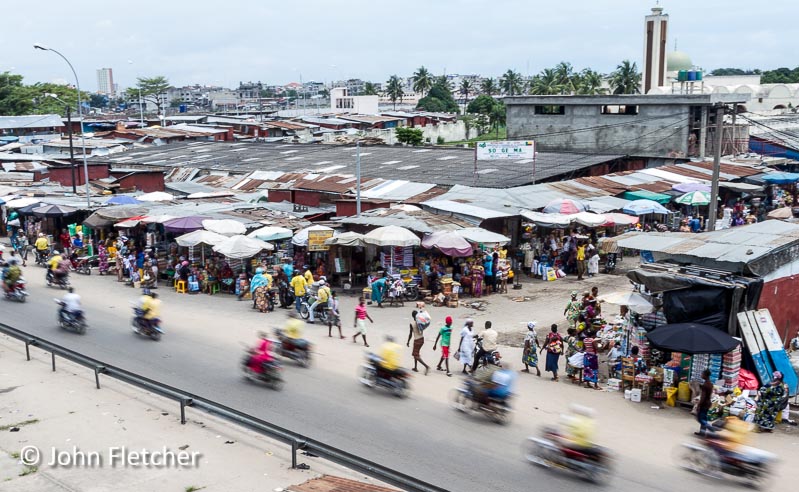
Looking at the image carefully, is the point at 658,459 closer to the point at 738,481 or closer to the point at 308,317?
the point at 738,481

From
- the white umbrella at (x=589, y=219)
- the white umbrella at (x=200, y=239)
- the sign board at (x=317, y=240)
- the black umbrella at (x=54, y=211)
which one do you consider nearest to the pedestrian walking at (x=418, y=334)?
the sign board at (x=317, y=240)

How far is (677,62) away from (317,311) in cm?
9124

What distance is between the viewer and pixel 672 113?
4384 centimetres

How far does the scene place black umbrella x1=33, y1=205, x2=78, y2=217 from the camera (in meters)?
29.9

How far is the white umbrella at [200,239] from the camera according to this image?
24.0 metres

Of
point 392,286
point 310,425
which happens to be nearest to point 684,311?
point 310,425

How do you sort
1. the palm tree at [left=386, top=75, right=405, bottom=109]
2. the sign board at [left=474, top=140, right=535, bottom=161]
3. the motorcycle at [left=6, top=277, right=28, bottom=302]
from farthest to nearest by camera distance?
the palm tree at [left=386, top=75, right=405, bottom=109] < the sign board at [left=474, top=140, right=535, bottom=161] < the motorcycle at [left=6, top=277, right=28, bottom=302]

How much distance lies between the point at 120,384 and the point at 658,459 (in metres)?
10.1

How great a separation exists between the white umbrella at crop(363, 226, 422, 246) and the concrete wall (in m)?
25.4

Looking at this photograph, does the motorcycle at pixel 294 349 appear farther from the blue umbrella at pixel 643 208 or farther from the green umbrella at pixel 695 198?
the green umbrella at pixel 695 198

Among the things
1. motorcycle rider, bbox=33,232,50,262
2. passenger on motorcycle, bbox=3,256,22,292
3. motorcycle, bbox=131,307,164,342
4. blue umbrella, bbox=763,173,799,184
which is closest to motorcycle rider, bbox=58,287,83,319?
motorcycle, bbox=131,307,164,342

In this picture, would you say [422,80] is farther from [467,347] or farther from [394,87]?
[467,347]

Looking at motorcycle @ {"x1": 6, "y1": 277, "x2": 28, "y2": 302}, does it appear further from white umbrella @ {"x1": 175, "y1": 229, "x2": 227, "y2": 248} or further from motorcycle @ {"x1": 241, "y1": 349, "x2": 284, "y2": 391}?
motorcycle @ {"x1": 241, "y1": 349, "x2": 284, "y2": 391}

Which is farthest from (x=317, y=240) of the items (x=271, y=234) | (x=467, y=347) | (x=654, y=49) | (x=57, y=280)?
(x=654, y=49)
